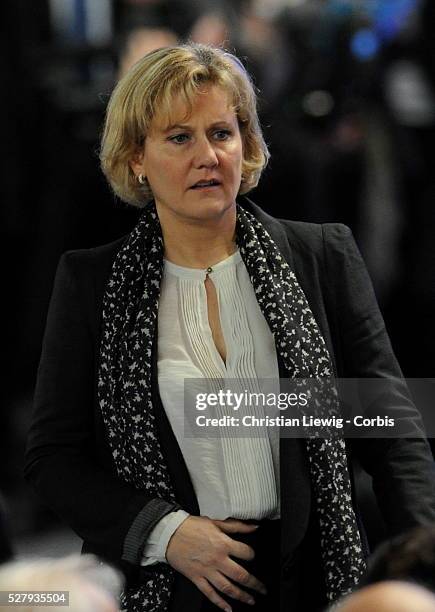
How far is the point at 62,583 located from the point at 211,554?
16.5 inches

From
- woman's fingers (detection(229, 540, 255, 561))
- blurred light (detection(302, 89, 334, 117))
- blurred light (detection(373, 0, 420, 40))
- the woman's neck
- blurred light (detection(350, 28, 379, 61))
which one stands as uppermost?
blurred light (detection(373, 0, 420, 40))

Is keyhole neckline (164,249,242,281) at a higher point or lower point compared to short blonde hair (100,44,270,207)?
lower

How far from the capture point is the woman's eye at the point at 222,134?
1.76 metres

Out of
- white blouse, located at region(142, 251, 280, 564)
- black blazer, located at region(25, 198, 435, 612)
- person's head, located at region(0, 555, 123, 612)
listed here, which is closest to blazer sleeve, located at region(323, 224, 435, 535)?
black blazer, located at region(25, 198, 435, 612)

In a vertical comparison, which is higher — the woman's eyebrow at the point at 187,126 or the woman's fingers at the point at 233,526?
the woman's eyebrow at the point at 187,126

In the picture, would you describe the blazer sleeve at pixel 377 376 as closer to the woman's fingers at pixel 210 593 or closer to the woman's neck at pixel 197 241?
the woman's neck at pixel 197 241

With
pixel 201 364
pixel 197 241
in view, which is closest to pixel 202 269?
pixel 197 241

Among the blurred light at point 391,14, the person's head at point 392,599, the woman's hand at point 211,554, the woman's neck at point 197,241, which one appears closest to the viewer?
the person's head at point 392,599

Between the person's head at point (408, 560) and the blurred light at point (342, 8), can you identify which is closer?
the person's head at point (408, 560)

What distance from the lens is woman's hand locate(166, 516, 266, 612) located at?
166cm

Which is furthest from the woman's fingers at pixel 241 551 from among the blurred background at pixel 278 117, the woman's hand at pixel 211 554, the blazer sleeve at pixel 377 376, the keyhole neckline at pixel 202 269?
the blurred background at pixel 278 117

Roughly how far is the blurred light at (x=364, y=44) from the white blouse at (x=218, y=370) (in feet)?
5.39

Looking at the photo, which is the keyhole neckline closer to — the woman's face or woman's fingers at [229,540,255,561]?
the woman's face

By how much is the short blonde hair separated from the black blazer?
0.34 feet
